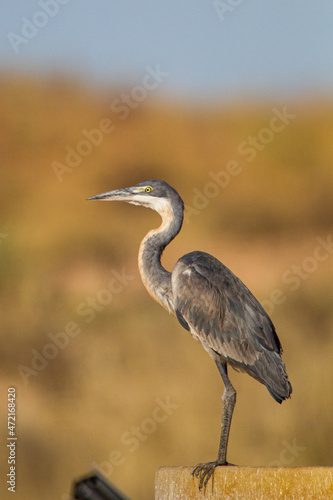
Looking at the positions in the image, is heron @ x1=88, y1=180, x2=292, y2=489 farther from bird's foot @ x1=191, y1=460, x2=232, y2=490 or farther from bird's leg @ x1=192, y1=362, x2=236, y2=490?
bird's foot @ x1=191, y1=460, x2=232, y2=490

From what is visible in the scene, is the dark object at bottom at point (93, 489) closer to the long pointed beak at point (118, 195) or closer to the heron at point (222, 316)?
the heron at point (222, 316)

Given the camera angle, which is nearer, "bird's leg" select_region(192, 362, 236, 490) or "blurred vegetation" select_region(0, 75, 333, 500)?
"bird's leg" select_region(192, 362, 236, 490)

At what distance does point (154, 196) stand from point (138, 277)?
20.5 feet

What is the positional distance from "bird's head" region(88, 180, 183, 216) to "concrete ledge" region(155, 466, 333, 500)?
168 cm

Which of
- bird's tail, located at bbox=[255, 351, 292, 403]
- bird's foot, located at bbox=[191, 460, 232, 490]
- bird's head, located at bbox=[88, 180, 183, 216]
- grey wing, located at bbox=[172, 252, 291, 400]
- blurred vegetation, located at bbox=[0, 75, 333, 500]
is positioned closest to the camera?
bird's foot, located at bbox=[191, 460, 232, 490]

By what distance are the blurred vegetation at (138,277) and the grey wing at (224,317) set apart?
5.64 m

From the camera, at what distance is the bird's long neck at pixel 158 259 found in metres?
4.95

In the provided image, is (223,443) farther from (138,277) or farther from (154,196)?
(138,277)

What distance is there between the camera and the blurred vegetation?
1065 cm

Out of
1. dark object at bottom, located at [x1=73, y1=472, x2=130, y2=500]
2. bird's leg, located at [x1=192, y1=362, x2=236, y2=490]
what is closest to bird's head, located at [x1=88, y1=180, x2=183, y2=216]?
bird's leg, located at [x1=192, y1=362, x2=236, y2=490]

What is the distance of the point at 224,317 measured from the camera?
468 centimetres

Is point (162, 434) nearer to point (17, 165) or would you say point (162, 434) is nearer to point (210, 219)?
point (210, 219)

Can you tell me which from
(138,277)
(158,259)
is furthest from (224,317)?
(138,277)

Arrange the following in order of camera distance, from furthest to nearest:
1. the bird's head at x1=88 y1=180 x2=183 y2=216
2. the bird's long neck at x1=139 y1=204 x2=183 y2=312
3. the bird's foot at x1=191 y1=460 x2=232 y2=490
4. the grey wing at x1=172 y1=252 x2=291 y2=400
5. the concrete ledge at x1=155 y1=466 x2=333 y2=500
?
the bird's head at x1=88 y1=180 x2=183 y2=216 < the bird's long neck at x1=139 y1=204 x2=183 y2=312 < the grey wing at x1=172 y1=252 x2=291 y2=400 < the bird's foot at x1=191 y1=460 x2=232 y2=490 < the concrete ledge at x1=155 y1=466 x2=333 y2=500
